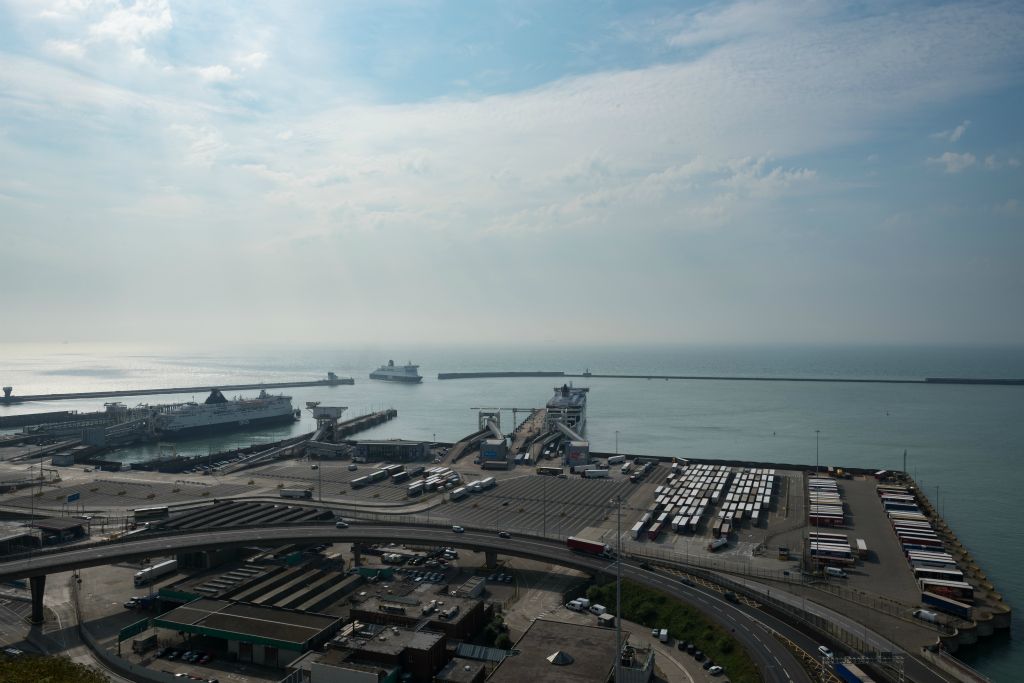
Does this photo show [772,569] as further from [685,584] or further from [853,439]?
[853,439]

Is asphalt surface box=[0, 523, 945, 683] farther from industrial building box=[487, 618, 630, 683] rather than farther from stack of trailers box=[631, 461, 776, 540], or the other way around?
stack of trailers box=[631, 461, 776, 540]

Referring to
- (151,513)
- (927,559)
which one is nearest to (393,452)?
(151,513)

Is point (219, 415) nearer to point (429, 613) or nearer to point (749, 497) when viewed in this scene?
point (749, 497)

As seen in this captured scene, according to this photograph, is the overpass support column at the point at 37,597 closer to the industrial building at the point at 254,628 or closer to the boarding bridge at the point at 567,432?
the industrial building at the point at 254,628

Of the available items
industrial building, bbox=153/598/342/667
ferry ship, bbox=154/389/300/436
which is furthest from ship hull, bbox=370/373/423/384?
industrial building, bbox=153/598/342/667

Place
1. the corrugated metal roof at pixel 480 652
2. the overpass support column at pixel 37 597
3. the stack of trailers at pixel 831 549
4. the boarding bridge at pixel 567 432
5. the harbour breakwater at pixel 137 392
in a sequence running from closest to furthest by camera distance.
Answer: the corrugated metal roof at pixel 480 652, the overpass support column at pixel 37 597, the stack of trailers at pixel 831 549, the boarding bridge at pixel 567 432, the harbour breakwater at pixel 137 392

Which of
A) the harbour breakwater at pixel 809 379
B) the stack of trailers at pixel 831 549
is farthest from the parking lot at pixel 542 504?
the harbour breakwater at pixel 809 379
